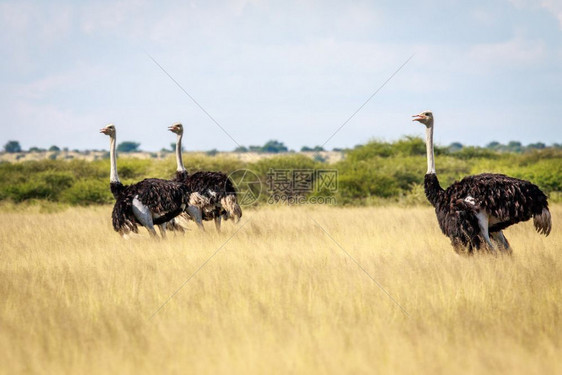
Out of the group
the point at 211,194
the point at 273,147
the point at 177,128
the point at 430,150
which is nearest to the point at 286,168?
the point at 177,128

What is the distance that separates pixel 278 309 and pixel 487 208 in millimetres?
3199

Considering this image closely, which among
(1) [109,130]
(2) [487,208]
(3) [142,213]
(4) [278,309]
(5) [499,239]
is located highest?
(1) [109,130]

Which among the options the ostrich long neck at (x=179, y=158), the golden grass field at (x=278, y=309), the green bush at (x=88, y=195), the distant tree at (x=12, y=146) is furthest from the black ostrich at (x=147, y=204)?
the distant tree at (x=12, y=146)

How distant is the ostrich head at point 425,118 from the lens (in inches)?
376

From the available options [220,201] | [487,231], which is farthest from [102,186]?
[487,231]

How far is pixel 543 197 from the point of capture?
25.4 ft

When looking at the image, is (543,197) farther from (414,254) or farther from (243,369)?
(243,369)

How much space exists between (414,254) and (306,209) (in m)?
8.70

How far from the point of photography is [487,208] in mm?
7629

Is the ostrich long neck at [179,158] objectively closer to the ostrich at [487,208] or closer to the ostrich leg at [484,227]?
the ostrich at [487,208]

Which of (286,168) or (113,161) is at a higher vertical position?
(113,161)

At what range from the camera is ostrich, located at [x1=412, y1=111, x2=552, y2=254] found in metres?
7.60

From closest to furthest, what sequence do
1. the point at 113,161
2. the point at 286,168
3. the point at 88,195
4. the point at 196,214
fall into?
the point at 113,161, the point at 196,214, the point at 88,195, the point at 286,168

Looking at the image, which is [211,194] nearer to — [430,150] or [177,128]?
[177,128]
